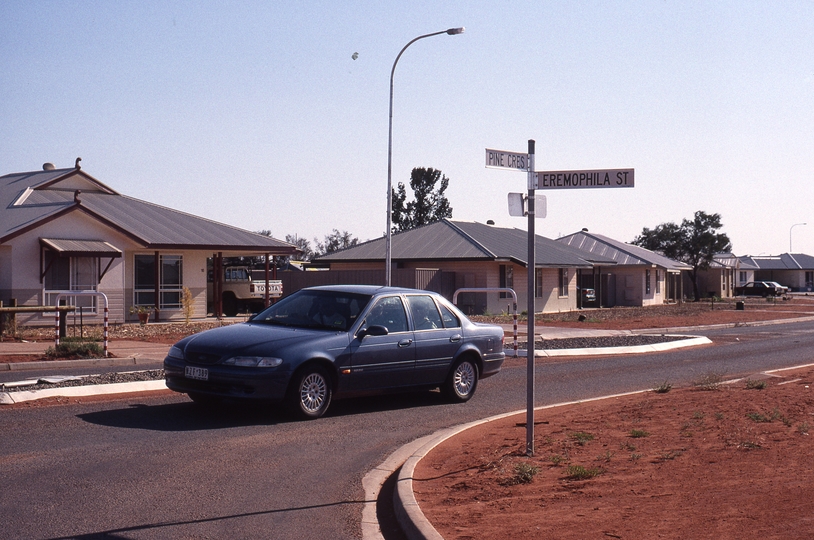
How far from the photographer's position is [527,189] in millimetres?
8117

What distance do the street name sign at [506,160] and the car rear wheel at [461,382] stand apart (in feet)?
16.2

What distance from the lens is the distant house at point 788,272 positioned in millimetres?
108688

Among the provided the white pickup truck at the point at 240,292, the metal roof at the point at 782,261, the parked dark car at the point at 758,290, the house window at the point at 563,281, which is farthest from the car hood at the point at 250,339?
the metal roof at the point at 782,261

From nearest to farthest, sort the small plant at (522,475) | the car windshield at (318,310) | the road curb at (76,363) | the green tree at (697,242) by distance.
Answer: the small plant at (522,475)
the car windshield at (318,310)
the road curb at (76,363)
the green tree at (697,242)

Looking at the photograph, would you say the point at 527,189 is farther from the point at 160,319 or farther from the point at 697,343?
the point at 160,319

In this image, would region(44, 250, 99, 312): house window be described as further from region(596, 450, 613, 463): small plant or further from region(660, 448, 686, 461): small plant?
region(660, 448, 686, 461): small plant

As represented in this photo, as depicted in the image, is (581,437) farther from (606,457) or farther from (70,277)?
(70,277)

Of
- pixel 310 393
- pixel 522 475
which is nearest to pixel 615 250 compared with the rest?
→ pixel 310 393

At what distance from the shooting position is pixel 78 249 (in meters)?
27.3

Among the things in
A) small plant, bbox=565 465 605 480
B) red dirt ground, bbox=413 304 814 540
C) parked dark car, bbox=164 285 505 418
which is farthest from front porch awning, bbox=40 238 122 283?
small plant, bbox=565 465 605 480

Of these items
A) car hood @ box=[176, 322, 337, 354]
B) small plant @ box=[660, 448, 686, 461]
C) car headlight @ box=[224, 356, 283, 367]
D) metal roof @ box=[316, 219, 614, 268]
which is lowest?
small plant @ box=[660, 448, 686, 461]

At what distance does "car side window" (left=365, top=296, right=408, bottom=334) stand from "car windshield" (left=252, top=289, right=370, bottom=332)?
0.18 metres

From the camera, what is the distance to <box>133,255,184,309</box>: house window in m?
30.6

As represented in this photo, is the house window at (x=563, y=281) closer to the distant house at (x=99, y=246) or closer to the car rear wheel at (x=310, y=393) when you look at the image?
the distant house at (x=99, y=246)
